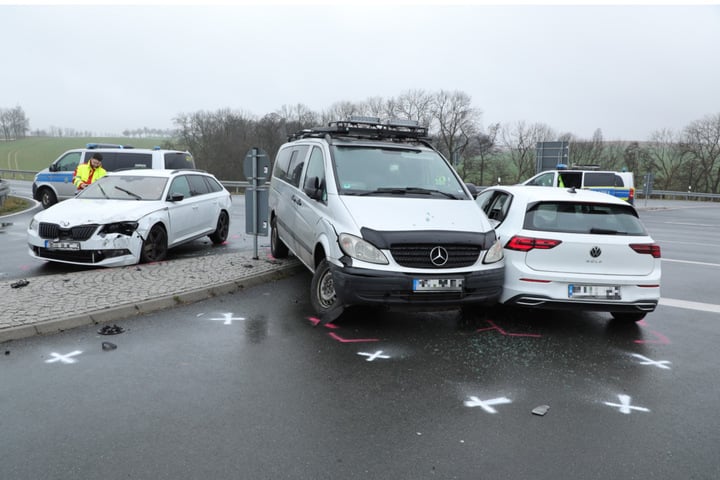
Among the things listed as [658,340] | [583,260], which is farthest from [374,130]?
[658,340]

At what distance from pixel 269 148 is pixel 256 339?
192ft

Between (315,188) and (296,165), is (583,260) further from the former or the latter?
(296,165)

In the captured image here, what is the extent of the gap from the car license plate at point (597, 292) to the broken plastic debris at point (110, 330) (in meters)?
4.88

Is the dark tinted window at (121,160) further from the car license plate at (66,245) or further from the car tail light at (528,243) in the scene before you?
the car tail light at (528,243)

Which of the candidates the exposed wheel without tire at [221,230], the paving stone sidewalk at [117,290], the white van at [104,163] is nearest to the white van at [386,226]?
the paving stone sidewalk at [117,290]

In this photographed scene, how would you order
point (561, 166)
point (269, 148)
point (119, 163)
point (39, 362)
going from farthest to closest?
point (269, 148) < point (561, 166) < point (119, 163) < point (39, 362)

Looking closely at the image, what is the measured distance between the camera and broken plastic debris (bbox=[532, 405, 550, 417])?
389 centimetres

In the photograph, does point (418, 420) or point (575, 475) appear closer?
point (575, 475)

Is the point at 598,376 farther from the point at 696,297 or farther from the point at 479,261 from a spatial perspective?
the point at 696,297

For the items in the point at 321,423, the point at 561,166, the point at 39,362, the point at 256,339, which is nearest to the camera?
the point at 321,423

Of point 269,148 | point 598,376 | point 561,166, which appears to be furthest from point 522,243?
point 269,148

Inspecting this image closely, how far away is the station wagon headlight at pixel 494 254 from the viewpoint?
5.65 meters

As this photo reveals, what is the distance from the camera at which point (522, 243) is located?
586 cm

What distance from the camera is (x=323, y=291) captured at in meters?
6.14
